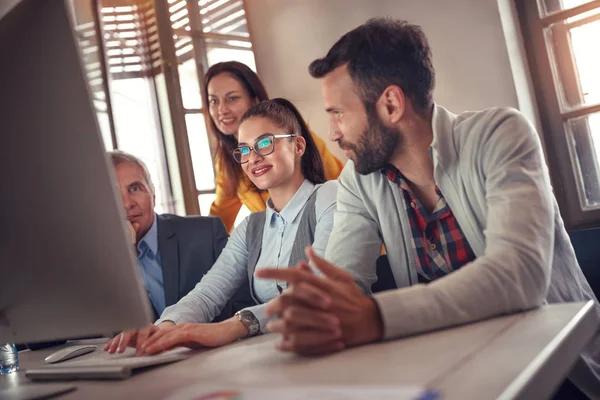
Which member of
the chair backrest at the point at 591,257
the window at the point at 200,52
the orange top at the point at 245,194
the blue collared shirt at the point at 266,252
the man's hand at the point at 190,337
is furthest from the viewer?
the window at the point at 200,52

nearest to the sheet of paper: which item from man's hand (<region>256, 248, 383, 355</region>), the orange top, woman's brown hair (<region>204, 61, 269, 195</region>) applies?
man's hand (<region>256, 248, 383, 355</region>)

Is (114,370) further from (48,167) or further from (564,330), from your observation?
(564,330)

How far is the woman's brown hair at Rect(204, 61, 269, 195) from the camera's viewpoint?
2.93 metres

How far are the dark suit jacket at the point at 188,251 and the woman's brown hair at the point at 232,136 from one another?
662mm

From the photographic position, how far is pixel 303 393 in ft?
1.75

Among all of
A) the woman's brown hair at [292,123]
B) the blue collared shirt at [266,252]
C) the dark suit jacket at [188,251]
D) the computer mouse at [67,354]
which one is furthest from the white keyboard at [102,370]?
the woman's brown hair at [292,123]

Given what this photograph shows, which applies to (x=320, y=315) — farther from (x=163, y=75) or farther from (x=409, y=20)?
(x=163, y=75)

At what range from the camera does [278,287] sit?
1783 millimetres

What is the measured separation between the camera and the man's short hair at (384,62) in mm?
1488

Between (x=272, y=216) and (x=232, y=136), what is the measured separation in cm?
114

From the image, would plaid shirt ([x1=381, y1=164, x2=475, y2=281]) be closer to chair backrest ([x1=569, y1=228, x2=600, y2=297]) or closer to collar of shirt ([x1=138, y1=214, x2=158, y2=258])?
chair backrest ([x1=569, y1=228, x2=600, y2=297])

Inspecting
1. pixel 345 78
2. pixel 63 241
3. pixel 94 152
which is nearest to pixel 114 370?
pixel 63 241

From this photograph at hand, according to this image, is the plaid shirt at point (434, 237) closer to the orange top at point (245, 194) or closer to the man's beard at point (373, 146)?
the man's beard at point (373, 146)

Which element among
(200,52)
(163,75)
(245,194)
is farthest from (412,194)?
(163,75)
